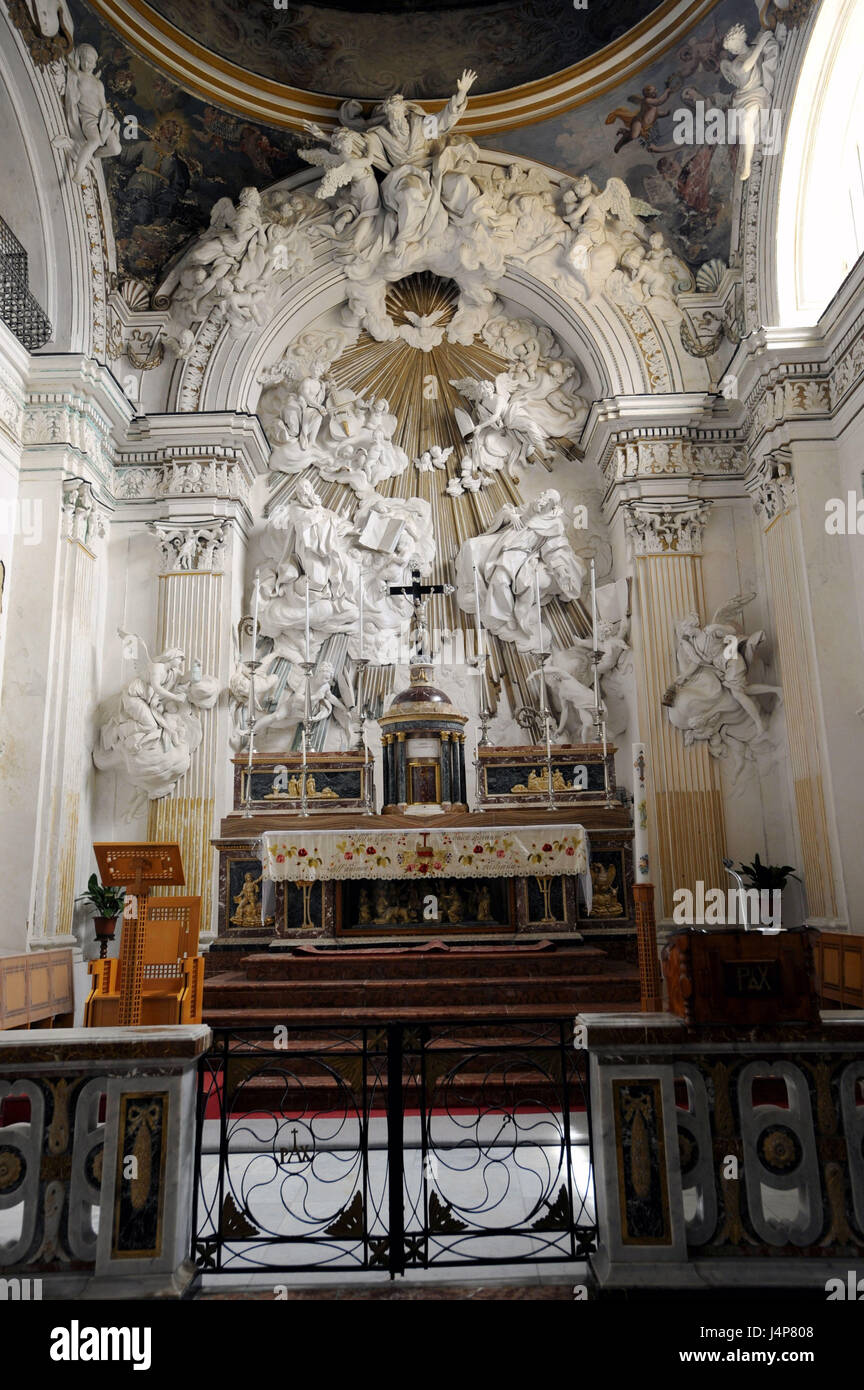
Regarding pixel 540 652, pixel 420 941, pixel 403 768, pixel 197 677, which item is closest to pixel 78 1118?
pixel 420 941

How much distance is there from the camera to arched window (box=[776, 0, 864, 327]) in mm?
8625

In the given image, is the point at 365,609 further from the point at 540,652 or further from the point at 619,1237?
the point at 619,1237

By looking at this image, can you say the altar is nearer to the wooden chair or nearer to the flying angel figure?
the wooden chair

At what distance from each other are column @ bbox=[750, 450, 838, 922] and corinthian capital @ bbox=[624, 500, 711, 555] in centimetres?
82

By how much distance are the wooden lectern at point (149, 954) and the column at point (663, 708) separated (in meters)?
4.64

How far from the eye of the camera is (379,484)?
1169 centimetres

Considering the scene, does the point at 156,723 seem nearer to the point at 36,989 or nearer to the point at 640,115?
the point at 36,989

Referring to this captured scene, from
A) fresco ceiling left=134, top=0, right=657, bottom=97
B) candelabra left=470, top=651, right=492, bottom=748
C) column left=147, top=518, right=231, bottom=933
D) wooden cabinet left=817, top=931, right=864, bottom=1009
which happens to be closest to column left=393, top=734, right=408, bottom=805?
candelabra left=470, top=651, right=492, bottom=748

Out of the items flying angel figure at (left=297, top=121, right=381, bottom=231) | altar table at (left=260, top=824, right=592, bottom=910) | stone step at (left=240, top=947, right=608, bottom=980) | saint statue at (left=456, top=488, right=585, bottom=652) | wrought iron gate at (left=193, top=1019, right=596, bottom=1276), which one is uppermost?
flying angel figure at (left=297, top=121, right=381, bottom=231)

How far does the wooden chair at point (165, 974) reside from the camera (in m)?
6.30

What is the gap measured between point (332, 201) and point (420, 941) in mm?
8096

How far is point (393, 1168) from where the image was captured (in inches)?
138

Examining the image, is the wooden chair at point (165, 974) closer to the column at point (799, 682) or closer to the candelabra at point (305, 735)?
the candelabra at point (305, 735)

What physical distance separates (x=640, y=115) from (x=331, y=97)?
335cm
